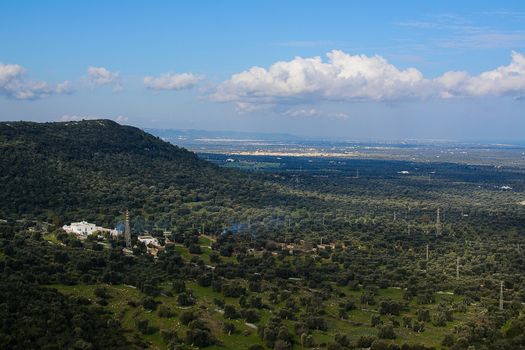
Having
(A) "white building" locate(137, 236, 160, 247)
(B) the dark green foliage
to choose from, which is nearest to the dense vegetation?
(B) the dark green foliage

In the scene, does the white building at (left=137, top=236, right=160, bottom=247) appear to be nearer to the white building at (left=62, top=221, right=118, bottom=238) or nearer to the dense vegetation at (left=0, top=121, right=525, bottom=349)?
the dense vegetation at (left=0, top=121, right=525, bottom=349)

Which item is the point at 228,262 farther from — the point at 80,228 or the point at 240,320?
the point at 80,228

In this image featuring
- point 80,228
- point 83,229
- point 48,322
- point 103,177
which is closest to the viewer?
point 48,322

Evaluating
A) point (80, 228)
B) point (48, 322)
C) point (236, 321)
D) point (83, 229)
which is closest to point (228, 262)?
point (236, 321)

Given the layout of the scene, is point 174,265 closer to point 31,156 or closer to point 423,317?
point 423,317

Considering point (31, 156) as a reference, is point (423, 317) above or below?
below

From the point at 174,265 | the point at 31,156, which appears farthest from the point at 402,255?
the point at 31,156
